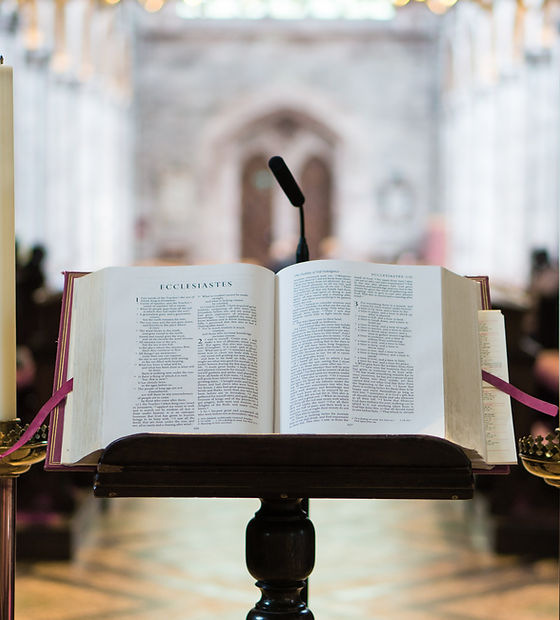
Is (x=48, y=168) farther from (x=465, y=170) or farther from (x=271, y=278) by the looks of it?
(x=271, y=278)

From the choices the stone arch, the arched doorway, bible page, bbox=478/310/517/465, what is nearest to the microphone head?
bible page, bbox=478/310/517/465

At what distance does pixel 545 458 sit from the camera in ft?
5.66

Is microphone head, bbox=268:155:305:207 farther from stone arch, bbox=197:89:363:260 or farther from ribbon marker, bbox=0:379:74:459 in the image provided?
stone arch, bbox=197:89:363:260

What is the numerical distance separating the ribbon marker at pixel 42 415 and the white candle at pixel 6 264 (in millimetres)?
51

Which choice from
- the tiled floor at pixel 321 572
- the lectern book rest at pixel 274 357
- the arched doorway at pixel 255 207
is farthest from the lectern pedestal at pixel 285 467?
the arched doorway at pixel 255 207

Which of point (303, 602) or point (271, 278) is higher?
point (271, 278)

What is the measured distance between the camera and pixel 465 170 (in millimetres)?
18609

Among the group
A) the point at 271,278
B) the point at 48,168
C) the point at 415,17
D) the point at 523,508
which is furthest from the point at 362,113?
the point at 271,278

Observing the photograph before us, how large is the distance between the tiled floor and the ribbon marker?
2.55m

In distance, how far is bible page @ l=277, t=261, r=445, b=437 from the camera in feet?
5.45

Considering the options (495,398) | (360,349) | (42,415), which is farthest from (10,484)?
(495,398)

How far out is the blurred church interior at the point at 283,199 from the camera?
4.81 m

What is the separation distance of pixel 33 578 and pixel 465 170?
49.8 ft

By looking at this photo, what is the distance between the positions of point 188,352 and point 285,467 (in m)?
0.26
